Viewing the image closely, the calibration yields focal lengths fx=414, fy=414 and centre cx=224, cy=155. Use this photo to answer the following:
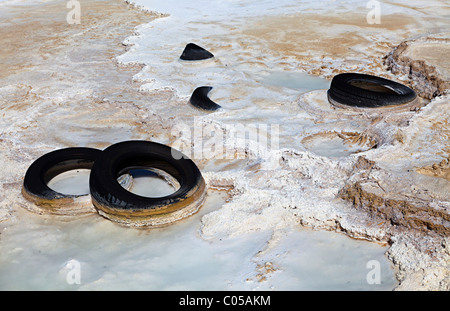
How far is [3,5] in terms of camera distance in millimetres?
14852

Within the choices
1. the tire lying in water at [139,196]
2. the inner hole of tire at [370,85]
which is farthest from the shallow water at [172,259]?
the inner hole of tire at [370,85]

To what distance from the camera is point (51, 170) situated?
4.94 metres

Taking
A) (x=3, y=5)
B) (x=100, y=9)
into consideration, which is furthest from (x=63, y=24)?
(x=3, y=5)

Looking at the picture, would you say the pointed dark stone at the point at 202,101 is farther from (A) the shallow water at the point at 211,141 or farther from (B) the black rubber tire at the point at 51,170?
(B) the black rubber tire at the point at 51,170

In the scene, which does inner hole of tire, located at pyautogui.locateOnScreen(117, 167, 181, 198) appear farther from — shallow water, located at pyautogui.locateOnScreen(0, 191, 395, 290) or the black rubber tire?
shallow water, located at pyautogui.locateOnScreen(0, 191, 395, 290)

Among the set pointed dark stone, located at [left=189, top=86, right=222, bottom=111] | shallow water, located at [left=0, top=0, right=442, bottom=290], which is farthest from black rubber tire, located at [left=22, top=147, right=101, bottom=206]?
pointed dark stone, located at [left=189, top=86, right=222, bottom=111]

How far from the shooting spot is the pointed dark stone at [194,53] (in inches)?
355

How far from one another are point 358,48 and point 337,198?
616cm

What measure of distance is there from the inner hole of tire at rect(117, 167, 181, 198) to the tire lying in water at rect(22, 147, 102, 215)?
1.54 feet

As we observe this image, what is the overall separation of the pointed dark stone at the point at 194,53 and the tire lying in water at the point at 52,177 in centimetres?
452

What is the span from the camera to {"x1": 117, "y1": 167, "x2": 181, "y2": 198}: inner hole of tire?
4828 millimetres

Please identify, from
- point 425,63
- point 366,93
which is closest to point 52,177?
point 366,93

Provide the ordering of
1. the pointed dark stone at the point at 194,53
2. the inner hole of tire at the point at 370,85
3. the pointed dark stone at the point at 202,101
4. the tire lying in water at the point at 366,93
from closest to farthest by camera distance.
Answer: the tire lying in water at the point at 366,93 < the pointed dark stone at the point at 202,101 < the inner hole of tire at the point at 370,85 < the pointed dark stone at the point at 194,53

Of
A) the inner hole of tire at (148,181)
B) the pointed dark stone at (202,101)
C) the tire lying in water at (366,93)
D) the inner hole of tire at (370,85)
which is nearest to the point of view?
the inner hole of tire at (148,181)
